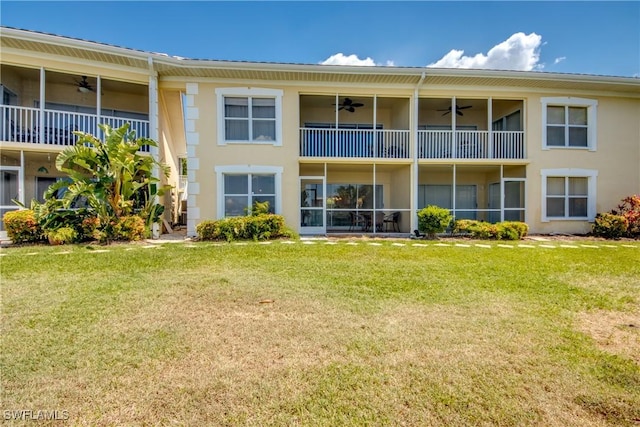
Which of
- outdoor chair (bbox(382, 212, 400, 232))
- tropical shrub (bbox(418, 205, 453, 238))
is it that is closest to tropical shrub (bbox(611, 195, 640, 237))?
tropical shrub (bbox(418, 205, 453, 238))

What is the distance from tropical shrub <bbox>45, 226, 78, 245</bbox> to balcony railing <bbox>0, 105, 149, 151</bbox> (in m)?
3.73

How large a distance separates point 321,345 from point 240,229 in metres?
7.33

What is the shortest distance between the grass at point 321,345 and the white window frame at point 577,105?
840 cm

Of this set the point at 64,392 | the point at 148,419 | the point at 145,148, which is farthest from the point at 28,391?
the point at 145,148

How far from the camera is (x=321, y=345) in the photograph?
11.0 feet

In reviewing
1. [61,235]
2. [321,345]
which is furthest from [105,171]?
[321,345]

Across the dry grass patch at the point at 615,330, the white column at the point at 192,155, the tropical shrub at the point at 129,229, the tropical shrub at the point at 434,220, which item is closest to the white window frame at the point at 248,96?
the white column at the point at 192,155

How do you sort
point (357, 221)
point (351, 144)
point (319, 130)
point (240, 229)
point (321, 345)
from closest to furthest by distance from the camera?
point (321, 345)
point (240, 229)
point (319, 130)
point (351, 144)
point (357, 221)

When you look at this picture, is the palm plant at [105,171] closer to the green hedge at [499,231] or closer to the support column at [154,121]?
the support column at [154,121]

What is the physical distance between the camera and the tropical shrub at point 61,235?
889cm

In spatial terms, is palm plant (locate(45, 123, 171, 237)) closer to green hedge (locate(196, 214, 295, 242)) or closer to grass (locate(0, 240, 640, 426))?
green hedge (locate(196, 214, 295, 242))

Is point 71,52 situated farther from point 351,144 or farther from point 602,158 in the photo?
point 602,158

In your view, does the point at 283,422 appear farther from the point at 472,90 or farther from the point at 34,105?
the point at 34,105

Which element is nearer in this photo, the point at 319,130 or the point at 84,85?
the point at 84,85
